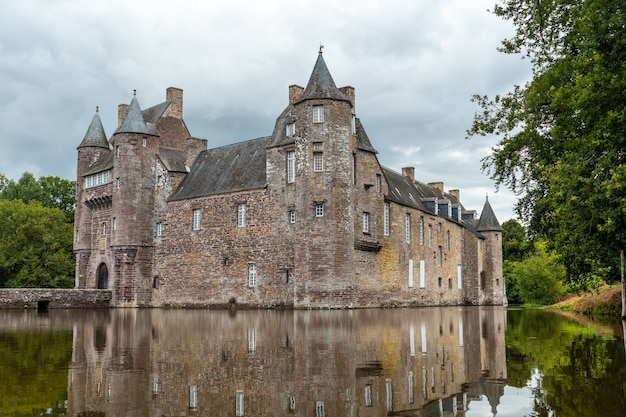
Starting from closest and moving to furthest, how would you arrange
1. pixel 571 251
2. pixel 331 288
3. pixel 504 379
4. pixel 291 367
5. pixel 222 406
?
pixel 222 406 → pixel 504 379 → pixel 291 367 → pixel 571 251 → pixel 331 288

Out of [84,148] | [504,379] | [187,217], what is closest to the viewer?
[504,379]

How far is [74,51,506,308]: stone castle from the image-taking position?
33375 millimetres

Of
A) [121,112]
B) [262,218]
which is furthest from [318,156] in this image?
[121,112]

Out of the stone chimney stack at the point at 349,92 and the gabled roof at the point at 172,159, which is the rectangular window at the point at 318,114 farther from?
the gabled roof at the point at 172,159

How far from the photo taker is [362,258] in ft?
115

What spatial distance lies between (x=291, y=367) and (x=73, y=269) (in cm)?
4826

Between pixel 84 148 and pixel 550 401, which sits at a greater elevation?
pixel 84 148

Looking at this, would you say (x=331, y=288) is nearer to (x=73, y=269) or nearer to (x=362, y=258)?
(x=362, y=258)

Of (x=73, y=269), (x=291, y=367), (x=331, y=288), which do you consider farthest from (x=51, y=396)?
(x=73, y=269)

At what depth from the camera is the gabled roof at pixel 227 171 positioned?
38.2 meters

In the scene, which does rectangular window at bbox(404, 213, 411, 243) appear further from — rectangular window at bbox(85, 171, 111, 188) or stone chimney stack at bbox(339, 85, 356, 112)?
rectangular window at bbox(85, 171, 111, 188)

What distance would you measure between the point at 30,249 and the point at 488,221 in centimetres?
4066

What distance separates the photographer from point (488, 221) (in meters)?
60.7

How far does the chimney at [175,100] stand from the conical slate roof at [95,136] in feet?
19.5
